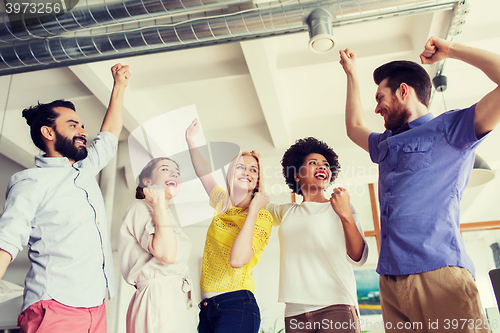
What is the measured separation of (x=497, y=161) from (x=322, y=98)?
209cm

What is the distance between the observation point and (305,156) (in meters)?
1.88

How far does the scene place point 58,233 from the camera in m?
1.21

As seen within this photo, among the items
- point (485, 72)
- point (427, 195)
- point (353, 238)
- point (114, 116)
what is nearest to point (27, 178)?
point (114, 116)

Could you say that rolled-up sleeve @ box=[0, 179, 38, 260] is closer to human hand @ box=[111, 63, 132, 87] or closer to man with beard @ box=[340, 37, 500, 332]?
human hand @ box=[111, 63, 132, 87]

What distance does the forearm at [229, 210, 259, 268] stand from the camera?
1390 mm

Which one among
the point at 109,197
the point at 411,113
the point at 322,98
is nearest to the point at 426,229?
the point at 411,113

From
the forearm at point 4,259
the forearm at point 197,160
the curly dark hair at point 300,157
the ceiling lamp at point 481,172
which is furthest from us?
the ceiling lamp at point 481,172

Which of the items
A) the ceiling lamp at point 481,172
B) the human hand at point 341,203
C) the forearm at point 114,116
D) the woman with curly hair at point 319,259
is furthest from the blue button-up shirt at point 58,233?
the ceiling lamp at point 481,172

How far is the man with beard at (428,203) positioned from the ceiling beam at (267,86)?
68.6 inches

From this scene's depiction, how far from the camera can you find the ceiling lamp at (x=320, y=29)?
6.11 ft

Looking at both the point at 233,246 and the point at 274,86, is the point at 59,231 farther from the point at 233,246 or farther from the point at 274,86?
the point at 274,86

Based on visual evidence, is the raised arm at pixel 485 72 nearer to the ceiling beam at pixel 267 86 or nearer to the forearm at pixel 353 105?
the forearm at pixel 353 105

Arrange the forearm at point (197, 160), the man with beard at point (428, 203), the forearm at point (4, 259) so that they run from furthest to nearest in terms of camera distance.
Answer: the forearm at point (197, 160)
the forearm at point (4, 259)
the man with beard at point (428, 203)

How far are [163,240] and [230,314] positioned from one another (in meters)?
0.37
